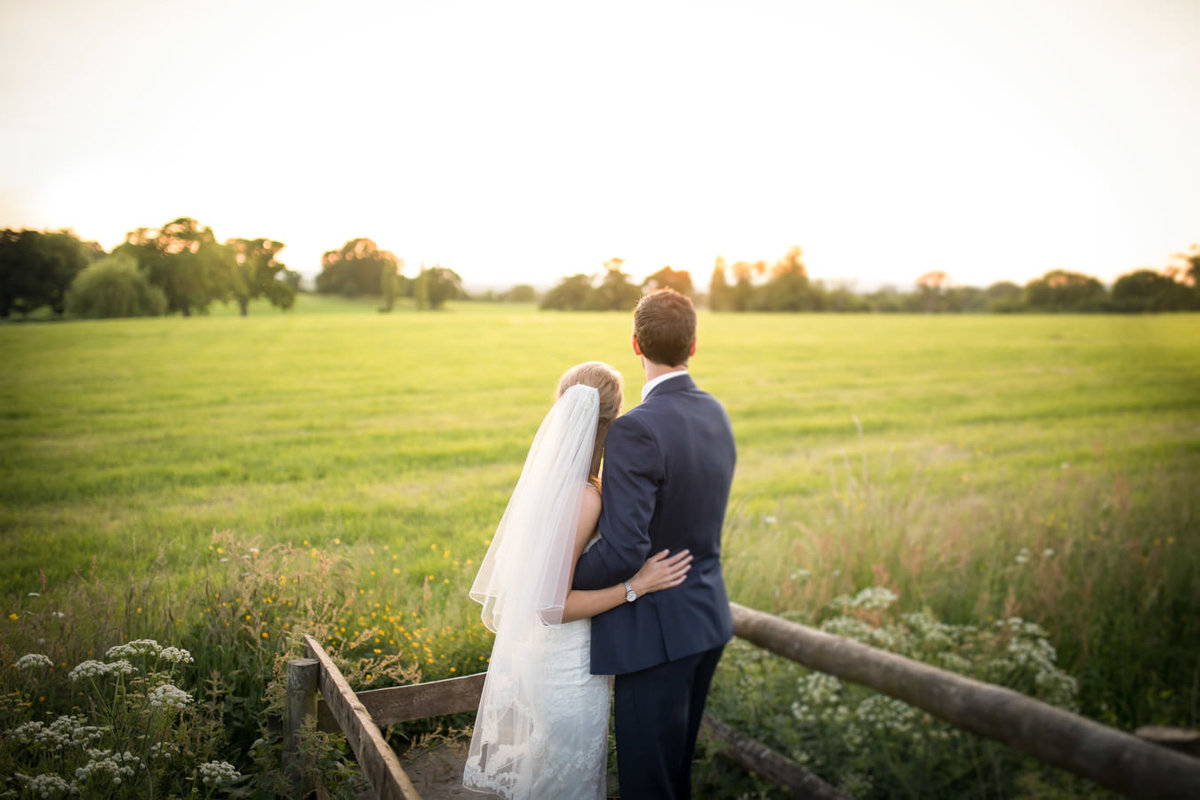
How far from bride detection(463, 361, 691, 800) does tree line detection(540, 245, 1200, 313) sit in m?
A: 7.31

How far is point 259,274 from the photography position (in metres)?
9.09

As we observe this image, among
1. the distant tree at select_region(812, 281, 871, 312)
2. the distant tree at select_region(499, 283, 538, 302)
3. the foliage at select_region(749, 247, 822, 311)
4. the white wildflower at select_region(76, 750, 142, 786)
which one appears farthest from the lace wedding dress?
the distant tree at select_region(812, 281, 871, 312)

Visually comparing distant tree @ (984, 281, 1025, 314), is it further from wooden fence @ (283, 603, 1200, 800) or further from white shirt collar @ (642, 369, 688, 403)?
white shirt collar @ (642, 369, 688, 403)

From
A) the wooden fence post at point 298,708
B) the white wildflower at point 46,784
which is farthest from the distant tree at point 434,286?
the white wildflower at point 46,784

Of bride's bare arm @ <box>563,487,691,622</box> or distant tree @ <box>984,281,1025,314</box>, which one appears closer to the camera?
bride's bare arm @ <box>563,487,691,622</box>

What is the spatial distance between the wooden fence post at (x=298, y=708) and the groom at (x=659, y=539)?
1.38 m

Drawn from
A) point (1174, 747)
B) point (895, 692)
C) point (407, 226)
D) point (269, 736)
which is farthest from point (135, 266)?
point (1174, 747)

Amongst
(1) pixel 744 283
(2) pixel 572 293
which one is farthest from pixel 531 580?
(1) pixel 744 283

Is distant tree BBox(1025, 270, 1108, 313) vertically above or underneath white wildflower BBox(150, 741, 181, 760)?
above

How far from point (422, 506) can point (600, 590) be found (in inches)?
257

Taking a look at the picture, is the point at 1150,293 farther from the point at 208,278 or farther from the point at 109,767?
the point at 109,767

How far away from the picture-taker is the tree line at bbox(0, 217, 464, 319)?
750 centimetres

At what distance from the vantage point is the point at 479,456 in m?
12.8

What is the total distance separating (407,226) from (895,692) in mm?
12090
